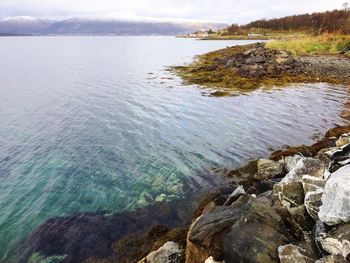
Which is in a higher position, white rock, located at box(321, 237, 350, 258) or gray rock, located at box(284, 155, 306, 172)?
white rock, located at box(321, 237, 350, 258)

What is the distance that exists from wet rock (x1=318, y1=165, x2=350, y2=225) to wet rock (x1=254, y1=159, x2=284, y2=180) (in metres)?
6.30

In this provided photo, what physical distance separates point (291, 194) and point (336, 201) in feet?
6.70

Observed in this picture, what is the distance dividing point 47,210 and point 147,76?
4188cm

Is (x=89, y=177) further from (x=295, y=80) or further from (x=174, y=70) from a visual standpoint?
(x=174, y=70)

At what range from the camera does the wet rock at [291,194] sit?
9.46m

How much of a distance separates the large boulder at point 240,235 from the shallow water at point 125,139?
5.50m

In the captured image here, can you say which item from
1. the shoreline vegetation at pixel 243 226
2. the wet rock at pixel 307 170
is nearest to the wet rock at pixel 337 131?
the shoreline vegetation at pixel 243 226

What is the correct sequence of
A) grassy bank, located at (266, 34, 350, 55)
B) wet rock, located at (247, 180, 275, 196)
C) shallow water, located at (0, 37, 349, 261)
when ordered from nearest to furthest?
1. wet rock, located at (247, 180, 275, 196)
2. shallow water, located at (0, 37, 349, 261)
3. grassy bank, located at (266, 34, 350, 55)

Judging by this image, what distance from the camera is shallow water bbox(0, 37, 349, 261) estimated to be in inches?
567

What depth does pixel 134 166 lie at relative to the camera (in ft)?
57.6

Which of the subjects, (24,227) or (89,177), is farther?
(89,177)

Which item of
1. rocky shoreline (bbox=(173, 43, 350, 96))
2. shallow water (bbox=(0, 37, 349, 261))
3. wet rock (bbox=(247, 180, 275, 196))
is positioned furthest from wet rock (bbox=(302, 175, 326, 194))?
rocky shoreline (bbox=(173, 43, 350, 96))

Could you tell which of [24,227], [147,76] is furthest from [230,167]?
[147,76]

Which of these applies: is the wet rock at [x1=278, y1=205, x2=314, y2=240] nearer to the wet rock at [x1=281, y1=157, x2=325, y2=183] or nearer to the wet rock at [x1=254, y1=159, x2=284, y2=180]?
the wet rock at [x1=281, y1=157, x2=325, y2=183]
